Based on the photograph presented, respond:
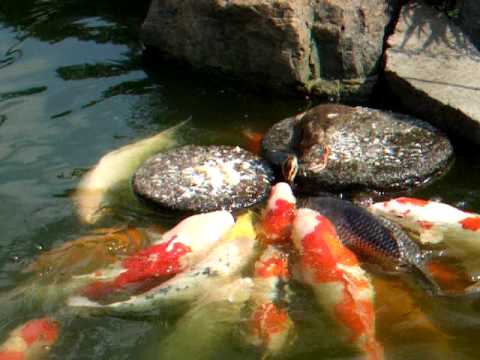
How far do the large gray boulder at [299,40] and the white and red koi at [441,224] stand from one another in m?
2.15

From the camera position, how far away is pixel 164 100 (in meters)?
7.56

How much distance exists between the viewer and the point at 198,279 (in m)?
4.82

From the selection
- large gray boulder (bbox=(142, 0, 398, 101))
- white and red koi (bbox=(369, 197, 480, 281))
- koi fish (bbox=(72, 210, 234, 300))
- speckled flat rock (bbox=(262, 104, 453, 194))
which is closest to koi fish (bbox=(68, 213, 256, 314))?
koi fish (bbox=(72, 210, 234, 300))

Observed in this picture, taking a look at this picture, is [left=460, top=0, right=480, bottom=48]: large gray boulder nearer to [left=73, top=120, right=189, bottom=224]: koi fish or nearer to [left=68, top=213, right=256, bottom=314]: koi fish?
[left=73, top=120, right=189, bottom=224]: koi fish

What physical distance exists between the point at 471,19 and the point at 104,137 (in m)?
4.09

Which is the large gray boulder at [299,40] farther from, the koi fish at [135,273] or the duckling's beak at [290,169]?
the koi fish at [135,273]


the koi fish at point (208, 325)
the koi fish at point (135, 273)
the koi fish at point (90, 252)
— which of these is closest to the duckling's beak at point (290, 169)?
the koi fish at point (135, 273)

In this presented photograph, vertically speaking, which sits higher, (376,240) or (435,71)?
(435,71)

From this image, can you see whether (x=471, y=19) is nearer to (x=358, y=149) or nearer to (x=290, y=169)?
(x=358, y=149)

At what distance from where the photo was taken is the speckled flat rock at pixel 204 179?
18.8 ft

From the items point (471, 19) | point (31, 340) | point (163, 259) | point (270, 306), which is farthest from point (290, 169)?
point (471, 19)

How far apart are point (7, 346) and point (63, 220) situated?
155 cm

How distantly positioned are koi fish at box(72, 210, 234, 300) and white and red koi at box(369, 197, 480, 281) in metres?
1.30

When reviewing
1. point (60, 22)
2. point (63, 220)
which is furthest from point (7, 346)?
point (60, 22)
